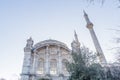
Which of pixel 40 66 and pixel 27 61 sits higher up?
pixel 27 61

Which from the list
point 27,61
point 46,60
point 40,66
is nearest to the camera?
point 27,61

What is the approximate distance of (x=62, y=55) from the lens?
27.5 m

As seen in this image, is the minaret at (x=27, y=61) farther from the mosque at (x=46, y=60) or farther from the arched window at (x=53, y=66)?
the arched window at (x=53, y=66)

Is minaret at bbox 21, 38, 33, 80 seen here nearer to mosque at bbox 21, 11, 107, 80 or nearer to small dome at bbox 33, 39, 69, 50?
mosque at bbox 21, 11, 107, 80

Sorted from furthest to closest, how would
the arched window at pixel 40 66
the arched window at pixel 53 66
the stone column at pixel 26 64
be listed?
the arched window at pixel 53 66 < the arched window at pixel 40 66 < the stone column at pixel 26 64

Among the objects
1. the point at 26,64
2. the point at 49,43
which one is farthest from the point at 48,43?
the point at 26,64

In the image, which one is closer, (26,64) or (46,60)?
(26,64)

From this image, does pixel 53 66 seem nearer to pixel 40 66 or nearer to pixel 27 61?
pixel 40 66

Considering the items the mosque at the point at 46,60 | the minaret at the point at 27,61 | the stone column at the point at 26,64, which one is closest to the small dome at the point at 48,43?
the mosque at the point at 46,60

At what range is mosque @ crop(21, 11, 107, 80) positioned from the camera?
24.2 m

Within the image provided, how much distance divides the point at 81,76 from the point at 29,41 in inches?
567

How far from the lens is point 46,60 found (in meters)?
26.1

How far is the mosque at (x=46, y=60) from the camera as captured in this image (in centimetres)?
2419

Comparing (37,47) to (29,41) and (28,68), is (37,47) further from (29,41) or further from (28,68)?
(28,68)
